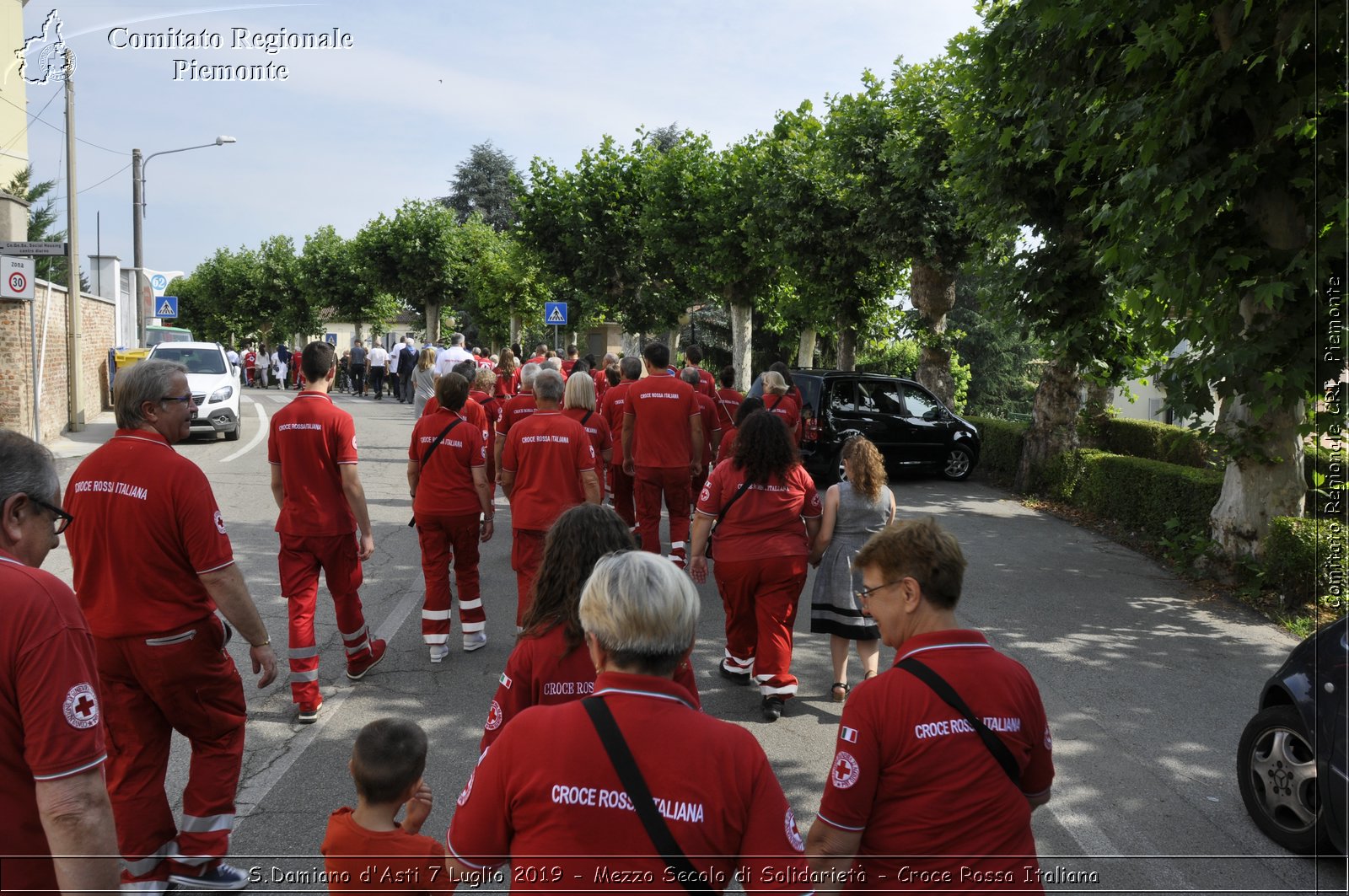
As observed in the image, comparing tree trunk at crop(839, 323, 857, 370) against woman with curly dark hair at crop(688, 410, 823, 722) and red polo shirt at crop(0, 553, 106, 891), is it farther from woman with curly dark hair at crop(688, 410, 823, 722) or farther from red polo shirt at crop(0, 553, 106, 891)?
red polo shirt at crop(0, 553, 106, 891)

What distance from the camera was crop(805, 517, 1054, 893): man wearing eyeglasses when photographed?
239cm

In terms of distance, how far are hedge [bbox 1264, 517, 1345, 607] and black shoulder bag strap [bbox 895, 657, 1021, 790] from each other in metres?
7.27

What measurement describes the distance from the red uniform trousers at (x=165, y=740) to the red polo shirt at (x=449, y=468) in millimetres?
2755

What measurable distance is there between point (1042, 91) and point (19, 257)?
1645 cm

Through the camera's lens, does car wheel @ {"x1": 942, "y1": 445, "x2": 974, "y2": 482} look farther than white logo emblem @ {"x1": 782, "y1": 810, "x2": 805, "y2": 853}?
Yes

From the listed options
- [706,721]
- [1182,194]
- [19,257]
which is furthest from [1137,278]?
[19,257]

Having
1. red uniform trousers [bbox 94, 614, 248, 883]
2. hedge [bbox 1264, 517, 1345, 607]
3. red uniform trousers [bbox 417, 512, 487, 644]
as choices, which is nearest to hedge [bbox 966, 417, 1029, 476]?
hedge [bbox 1264, 517, 1345, 607]

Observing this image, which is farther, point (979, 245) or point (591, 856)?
point (979, 245)

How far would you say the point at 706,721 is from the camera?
208 cm

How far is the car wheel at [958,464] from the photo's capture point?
1655 cm

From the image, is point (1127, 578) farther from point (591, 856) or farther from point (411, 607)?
point (591, 856)

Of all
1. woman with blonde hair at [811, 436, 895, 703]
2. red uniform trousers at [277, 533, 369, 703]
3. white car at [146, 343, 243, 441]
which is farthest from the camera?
white car at [146, 343, 243, 441]

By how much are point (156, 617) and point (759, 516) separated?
10.3 feet

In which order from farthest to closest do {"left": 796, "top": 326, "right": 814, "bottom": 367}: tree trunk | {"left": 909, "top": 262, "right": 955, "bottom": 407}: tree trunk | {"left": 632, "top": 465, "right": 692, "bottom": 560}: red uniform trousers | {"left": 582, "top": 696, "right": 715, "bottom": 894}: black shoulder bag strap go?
{"left": 796, "top": 326, "right": 814, "bottom": 367}: tree trunk, {"left": 909, "top": 262, "right": 955, "bottom": 407}: tree trunk, {"left": 632, "top": 465, "right": 692, "bottom": 560}: red uniform trousers, {"left": 582, "top": 696, "right": 715, "bottom": 894}: black shoulder bag strap
